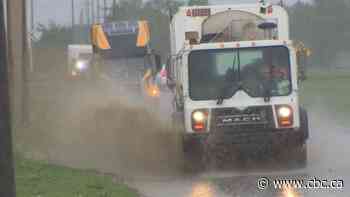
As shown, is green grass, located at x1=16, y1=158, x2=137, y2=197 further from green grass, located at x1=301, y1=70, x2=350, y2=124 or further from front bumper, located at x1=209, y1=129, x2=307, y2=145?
green grass, located at x1=301, y1=70, x2=350, y2=124

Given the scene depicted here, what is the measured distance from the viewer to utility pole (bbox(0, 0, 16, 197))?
7.22 metres

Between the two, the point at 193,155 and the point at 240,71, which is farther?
the point at 193,155

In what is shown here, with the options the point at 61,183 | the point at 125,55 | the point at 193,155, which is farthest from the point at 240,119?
the point at 125,55

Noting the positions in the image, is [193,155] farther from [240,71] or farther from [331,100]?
[331,100]

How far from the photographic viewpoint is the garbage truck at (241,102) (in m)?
14.0

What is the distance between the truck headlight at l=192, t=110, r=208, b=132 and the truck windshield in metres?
0.31

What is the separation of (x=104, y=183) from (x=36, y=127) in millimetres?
7730

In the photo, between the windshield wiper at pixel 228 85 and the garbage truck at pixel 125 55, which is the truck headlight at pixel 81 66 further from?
the windshield wiper at pixel 228 85

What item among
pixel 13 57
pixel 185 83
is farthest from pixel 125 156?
pixel 13 57

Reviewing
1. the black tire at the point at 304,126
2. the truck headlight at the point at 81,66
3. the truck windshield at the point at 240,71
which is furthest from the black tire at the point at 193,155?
the truck headlight at the point at 81,66

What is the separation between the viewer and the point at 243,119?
14031mm
